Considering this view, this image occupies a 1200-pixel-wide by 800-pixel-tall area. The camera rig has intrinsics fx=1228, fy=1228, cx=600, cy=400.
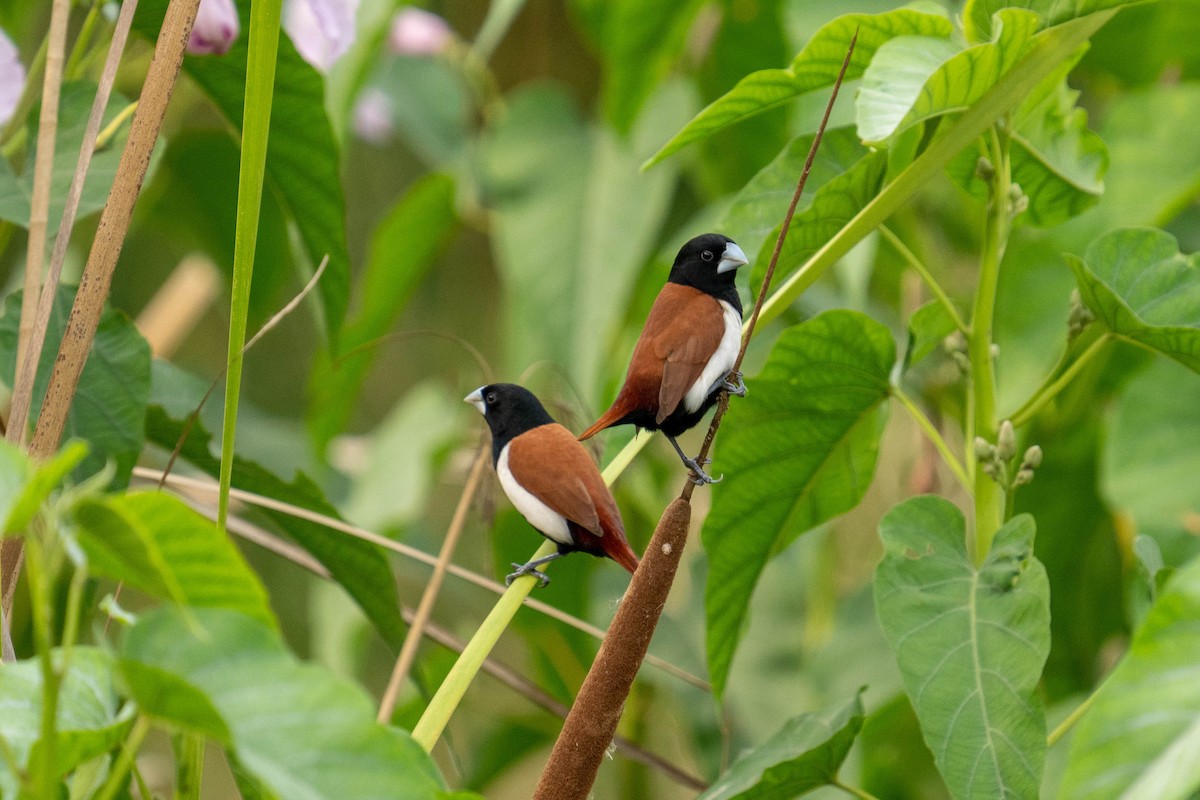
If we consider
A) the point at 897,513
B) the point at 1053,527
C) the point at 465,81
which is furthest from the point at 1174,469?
the point at 465,81

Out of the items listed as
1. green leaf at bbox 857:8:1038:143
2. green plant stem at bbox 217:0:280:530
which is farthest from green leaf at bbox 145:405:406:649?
green leaf at bbox 857:8:1038:143

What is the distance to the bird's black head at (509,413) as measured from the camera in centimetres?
46

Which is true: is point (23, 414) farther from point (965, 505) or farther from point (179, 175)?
point (965, 505)

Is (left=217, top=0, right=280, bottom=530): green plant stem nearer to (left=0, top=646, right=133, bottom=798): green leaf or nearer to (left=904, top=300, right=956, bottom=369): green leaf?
(left=0, top=646, right=133, bottom=798): green leaf

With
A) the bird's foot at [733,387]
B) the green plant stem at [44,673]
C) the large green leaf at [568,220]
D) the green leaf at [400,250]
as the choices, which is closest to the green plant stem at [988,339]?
the bird's foot at [733,387]

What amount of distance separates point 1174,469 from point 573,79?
1351 mm

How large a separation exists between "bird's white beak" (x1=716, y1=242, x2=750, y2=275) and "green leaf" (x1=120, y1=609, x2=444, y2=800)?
21 cm

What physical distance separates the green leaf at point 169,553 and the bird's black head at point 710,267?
0.21 m

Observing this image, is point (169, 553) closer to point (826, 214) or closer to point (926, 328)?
point (826, 214)

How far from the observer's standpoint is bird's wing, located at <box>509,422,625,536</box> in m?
0.42

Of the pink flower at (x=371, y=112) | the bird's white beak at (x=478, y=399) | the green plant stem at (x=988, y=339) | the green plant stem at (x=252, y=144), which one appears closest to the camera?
the green plant stem at (x=252, y=144)

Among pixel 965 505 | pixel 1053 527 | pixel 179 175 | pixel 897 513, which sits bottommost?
pixel 965 505

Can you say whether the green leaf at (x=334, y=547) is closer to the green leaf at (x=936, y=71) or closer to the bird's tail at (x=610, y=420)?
the bird's tail at (x=610, y=420)

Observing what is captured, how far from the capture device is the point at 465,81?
174 cm
